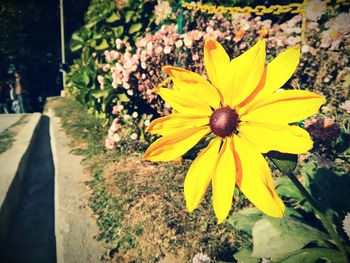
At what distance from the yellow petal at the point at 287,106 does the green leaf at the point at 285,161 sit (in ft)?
0.25

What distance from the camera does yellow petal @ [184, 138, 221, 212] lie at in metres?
0.63

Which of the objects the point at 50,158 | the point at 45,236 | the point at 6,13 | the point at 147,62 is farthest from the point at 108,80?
the point at 6,13

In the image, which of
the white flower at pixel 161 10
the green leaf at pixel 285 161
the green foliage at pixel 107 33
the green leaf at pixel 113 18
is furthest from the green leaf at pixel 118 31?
the green leaf at pixel 285 161

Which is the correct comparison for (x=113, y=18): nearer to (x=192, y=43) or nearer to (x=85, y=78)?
(x=85, y=78)

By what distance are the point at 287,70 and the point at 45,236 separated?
2.62 m

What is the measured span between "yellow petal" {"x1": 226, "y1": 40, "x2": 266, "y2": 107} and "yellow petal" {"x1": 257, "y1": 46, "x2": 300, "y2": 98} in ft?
0.07

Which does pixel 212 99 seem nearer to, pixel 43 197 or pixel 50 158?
pixel 43 197

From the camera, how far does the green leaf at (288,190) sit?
61.0 inches

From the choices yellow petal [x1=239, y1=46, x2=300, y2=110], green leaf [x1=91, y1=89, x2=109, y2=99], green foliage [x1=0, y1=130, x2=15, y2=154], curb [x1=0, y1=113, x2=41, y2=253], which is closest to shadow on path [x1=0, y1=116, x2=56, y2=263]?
curb [x1=0, y1=113, x2=41, y2=253]

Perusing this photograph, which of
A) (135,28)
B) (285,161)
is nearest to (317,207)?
(285,161)

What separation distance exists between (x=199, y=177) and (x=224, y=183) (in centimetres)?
6

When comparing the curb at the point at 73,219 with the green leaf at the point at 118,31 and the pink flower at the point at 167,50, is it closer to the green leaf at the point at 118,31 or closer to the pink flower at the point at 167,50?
the pink flower at the point at 167,50

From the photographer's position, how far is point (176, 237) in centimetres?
187

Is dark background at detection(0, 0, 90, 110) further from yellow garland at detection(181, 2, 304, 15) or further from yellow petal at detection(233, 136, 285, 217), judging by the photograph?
yellow petal at detection(233, 136, 285, 217)
